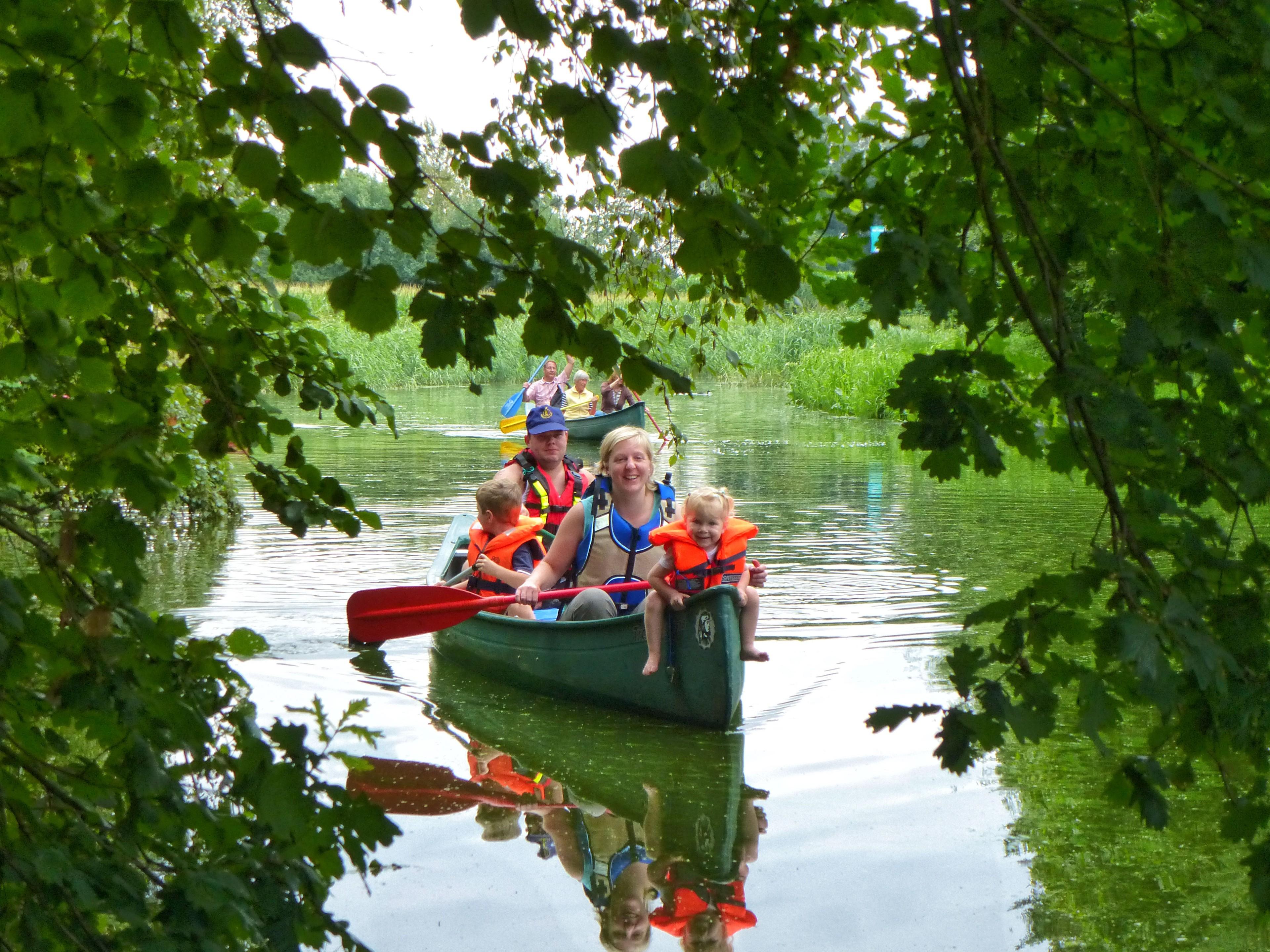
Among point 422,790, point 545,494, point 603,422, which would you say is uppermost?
point 603,422

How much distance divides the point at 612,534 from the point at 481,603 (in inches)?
31.3

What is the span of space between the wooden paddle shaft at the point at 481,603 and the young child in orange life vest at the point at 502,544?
172mm

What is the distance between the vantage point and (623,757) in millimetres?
5578

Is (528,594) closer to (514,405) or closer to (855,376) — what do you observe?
(514,405)

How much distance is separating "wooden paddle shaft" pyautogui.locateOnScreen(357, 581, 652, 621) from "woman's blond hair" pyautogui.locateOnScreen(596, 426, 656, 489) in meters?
0.47

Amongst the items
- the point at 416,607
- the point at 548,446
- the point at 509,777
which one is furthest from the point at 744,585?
the point at 548,446

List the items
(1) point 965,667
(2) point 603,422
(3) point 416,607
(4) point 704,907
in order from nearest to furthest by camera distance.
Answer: (1) point 965,667 → (4) point 704,907 → (3) point 416,607 → (2) point 603,422

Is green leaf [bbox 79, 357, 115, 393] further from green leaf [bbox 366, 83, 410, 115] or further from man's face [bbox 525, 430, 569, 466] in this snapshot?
man's face [bbox 525, 430, 569, 466]

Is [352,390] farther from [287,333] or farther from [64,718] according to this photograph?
[64,718]

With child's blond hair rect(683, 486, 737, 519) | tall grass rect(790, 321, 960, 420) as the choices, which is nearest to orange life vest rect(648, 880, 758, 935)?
child's blond hair rect(683, 486, 737, 519)

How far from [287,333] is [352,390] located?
18 centimetres

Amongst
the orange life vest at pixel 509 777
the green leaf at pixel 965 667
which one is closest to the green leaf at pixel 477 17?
the green leaf at pixel 965 667

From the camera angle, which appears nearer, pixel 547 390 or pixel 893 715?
pixel 893 715

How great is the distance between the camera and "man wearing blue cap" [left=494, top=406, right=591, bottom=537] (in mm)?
7414
